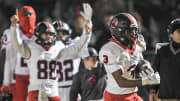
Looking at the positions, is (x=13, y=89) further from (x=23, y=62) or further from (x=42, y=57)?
(x=42, y=57)

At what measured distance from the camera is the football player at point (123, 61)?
633 centimetres

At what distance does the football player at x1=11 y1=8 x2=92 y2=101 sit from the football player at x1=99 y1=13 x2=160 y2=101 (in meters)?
1.48

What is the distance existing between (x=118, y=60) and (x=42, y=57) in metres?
1.82

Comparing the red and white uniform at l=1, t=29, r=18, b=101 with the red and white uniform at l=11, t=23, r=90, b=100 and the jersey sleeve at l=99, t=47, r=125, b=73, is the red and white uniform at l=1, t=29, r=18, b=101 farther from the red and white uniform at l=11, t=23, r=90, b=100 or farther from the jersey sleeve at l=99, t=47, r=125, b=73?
the jersey sleeve at l=99, t=47, r=125, b=73

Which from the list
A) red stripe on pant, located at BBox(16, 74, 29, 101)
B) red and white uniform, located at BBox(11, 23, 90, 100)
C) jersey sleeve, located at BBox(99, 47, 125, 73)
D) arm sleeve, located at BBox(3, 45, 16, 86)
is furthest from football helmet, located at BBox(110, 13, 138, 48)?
arm sleeve, located at BBox(3, 45, 16, 86)

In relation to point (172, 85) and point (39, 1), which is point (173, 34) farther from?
point (39, 1)

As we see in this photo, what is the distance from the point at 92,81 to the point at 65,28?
73.8 inches

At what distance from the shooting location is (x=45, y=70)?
7797mm

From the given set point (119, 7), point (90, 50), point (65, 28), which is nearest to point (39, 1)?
point (119, 7)

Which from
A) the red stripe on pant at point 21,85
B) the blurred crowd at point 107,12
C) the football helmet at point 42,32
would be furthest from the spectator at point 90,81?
the blurred crowd at point 107,12

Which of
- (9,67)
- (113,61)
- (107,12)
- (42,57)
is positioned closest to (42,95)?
(42,57)

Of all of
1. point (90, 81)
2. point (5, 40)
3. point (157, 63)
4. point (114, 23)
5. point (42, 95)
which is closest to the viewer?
point (157, 63)

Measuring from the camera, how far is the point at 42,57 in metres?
7.76

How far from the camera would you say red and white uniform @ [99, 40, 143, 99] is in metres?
6.35
